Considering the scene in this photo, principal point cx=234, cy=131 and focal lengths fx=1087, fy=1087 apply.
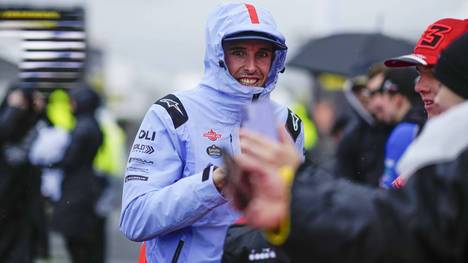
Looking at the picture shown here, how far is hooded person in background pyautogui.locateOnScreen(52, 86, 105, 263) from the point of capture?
10.2 metres

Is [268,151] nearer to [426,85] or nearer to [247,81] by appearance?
[426,85]

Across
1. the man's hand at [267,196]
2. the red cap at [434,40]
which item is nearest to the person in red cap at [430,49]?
the red cap at [434,40]

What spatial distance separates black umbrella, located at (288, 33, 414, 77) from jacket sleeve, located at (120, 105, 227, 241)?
4822 millimetres

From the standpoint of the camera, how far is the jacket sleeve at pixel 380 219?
7.36ft

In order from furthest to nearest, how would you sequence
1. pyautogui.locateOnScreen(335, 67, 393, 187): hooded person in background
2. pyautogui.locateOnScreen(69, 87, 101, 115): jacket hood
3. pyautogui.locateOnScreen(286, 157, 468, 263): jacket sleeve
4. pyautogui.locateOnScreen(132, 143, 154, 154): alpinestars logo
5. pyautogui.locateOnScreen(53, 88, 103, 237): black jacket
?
pyautogui.locateOnScreen(69, 87, 101, 115): jacket hood < pyautogui.locateOnScreen(53, 88, 103, 237): black jacket < pyautogui.locateOnScreen(335, 67, 393, 187): hooded person in background < pyautogui.locateOnScreen(132, 143, 154, 154): alpinestars logo < pyautogui.locateOnScreen(286, 157, 468, 263): jacket sleeve

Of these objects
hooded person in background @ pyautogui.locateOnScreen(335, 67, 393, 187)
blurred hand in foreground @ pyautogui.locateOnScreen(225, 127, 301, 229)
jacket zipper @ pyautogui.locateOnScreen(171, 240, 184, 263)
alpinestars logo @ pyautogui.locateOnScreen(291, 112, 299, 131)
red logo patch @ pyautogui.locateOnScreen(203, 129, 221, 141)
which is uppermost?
blurred hand in foreground @ pyautogui.locateOnScreen(225, 127, 301, 229)

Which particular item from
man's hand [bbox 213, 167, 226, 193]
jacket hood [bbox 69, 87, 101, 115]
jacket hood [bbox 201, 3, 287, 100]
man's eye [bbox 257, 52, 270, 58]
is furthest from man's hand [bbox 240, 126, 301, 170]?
jacket hood [bbox 69, 87, 101, 115]

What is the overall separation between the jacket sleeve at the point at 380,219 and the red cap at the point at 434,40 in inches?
58.9

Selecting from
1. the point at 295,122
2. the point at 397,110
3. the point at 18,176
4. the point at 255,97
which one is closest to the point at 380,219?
the point at 255,97

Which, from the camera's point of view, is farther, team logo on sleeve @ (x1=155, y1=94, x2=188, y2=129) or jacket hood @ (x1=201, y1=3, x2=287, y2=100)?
jacket hood @ (x1=201, y1=3, x2=287, y2=100)

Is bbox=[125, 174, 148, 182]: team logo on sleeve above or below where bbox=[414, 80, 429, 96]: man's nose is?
below

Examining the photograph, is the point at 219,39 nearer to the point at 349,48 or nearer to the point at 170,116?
the point at 170,116

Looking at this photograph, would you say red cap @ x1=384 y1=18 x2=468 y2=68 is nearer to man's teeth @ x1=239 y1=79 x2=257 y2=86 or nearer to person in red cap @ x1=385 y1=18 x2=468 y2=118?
person in red cap @ x1=385 y1=18 x2=468 y2=118

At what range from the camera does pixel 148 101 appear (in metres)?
39.2
